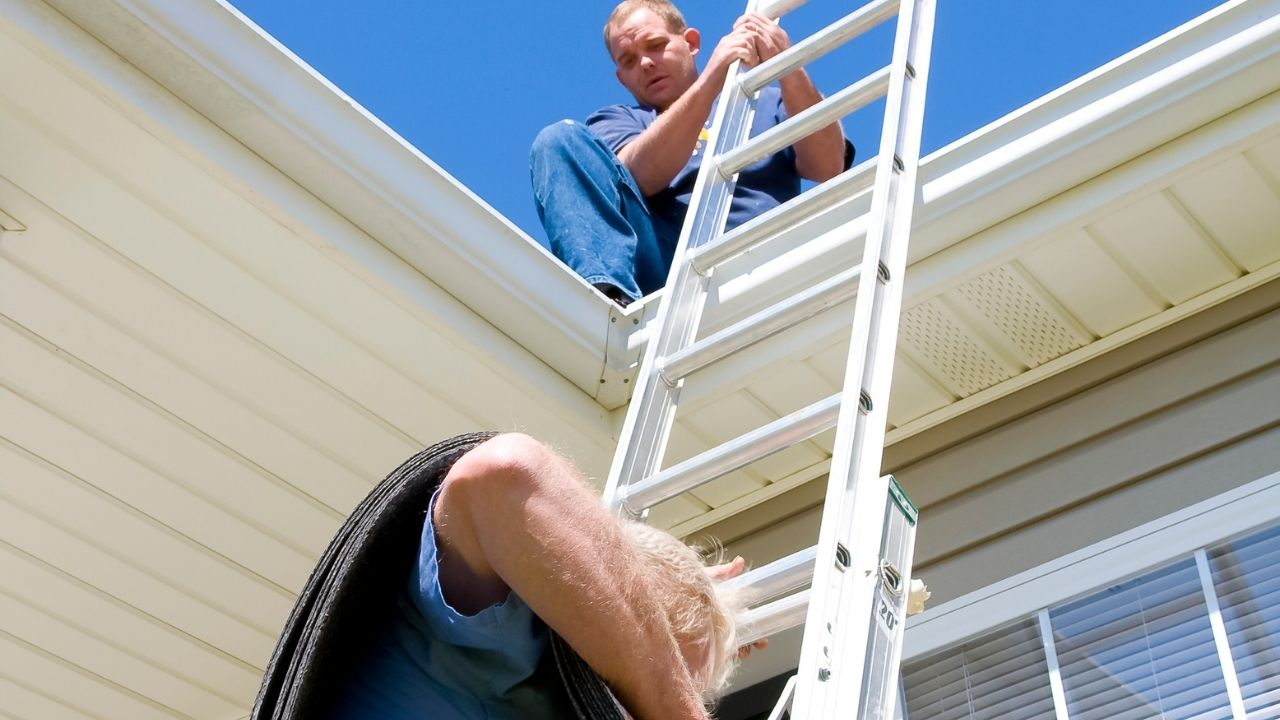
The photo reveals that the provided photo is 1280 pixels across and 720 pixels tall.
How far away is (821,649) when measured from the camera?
2094 mm

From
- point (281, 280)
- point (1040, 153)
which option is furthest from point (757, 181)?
point (281, 280)

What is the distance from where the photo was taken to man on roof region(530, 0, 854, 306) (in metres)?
3.84

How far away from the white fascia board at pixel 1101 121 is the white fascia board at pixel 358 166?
0.81 m

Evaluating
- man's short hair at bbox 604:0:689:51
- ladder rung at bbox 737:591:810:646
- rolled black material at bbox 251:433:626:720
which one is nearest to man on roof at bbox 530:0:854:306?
man's short hair at bbox 604:0:689:51

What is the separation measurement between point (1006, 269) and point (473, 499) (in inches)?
71.1

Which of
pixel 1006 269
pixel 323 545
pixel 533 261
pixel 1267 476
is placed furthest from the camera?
pixel 323 545

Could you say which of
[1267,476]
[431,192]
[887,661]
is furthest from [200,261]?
[1267,476]

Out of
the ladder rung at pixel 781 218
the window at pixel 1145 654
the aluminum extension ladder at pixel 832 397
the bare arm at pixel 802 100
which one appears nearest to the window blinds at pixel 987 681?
the window at pixel 1145 654

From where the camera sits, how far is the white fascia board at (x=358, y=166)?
305cm

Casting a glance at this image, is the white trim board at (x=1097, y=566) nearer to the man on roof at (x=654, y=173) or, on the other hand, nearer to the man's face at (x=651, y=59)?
the man on roof at (x=654, y=173)

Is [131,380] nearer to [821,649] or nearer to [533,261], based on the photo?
[533,261]

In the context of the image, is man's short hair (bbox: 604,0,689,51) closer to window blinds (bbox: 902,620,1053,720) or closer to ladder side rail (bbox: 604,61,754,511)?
ladder side rail (bbox: 604,61,754,511)

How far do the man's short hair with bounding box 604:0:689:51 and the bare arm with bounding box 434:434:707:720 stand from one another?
338cm

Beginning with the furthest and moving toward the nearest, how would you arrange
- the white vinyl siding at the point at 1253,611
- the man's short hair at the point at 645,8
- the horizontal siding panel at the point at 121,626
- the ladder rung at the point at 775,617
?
the man's short hair at the point at 645,8 → the horizontal siding panel at the point at 121,626 → the white vinyl siding at the point at 1253,611 → the ladder rung at the point at 775,617
